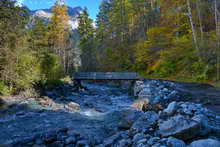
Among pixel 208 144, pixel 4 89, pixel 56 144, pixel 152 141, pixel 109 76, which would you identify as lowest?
pixel 56 144

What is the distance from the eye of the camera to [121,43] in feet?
87.9

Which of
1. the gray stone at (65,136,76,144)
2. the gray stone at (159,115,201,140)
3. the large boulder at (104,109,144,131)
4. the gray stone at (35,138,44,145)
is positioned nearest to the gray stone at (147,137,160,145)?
the gray stone at (159,115,201,140)

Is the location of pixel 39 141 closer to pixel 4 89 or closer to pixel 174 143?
pixel 174 143

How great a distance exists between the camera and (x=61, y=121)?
6277 millimetres

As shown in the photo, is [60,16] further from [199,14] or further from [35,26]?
[199,14]

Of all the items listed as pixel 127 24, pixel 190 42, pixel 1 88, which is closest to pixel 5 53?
pixel 1 88

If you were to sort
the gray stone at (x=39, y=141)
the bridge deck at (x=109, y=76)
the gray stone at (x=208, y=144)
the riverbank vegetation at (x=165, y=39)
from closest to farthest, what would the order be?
the gray stone at (x=208, y=144), the gray stone at (x=39, y=141), the riverbank vegetation at (x=165, y=39), the bridge deck at (x=109, y=76)

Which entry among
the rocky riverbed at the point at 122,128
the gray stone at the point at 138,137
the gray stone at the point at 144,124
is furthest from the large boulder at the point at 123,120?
the gray stone at the point at 138,137

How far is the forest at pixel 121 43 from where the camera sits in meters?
10.2

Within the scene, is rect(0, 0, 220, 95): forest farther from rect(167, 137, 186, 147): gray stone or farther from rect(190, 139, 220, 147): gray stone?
rect(190, 139, 220, 147): gray stone

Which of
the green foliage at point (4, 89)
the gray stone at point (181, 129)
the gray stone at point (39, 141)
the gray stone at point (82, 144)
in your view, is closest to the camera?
the gray stone at point (181, 129)

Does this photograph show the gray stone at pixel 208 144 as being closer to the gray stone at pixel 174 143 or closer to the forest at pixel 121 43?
the gray stone at pixel 174 143

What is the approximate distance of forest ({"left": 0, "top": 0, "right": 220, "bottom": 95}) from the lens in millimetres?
10219

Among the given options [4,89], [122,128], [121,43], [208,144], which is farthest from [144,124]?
[121,43]
